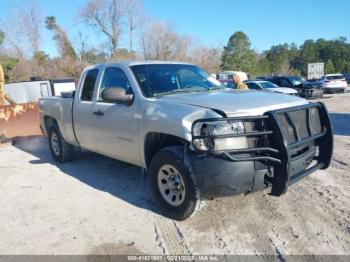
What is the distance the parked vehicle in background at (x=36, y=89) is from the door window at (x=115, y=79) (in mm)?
13536

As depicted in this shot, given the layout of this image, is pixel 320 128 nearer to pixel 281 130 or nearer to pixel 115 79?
pixel 281 130

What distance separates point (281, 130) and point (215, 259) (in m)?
1.43

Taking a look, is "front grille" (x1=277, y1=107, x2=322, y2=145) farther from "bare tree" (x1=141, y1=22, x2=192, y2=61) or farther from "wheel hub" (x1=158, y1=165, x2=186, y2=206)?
"bare tree" (x1=141, y1=22, x2=192, y2=61)

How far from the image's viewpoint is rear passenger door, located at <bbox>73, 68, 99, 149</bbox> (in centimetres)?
545

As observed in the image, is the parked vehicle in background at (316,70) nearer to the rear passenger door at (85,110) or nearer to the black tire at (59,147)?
the black tire at (59,147)

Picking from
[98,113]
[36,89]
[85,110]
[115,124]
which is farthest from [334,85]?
[115,124]

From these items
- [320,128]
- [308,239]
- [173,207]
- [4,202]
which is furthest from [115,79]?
[308,239]

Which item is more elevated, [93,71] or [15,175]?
[93,71]

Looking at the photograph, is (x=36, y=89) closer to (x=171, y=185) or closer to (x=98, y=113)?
(x=98, y=113)

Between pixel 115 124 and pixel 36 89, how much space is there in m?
14.9

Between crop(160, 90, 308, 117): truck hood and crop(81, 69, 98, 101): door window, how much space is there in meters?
1.72

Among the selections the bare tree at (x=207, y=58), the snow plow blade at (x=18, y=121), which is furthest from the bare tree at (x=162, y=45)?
the snow plow blade at (x=18, y=121)

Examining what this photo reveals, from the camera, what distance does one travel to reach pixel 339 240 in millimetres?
3455

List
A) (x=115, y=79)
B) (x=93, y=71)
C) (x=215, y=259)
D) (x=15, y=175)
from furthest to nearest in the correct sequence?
(x=15, y=175) < (x=93, y=71) < (x=115, y=79) < (x=215, y=259)
